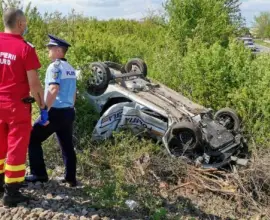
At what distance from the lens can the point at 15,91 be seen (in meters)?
4.22

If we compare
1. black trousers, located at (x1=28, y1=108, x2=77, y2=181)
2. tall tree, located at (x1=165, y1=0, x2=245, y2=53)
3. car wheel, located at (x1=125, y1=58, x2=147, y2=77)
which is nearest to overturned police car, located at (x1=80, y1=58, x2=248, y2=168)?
car wheel, located at (x1=125, y1=58, x2=147, y2=77)

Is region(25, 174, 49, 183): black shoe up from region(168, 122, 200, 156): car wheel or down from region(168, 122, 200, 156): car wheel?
down

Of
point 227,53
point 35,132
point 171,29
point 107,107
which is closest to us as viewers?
point 35,132

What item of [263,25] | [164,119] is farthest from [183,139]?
[263,25]

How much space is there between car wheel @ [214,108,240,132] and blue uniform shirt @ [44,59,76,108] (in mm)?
2986

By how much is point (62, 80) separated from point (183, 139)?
2149mm

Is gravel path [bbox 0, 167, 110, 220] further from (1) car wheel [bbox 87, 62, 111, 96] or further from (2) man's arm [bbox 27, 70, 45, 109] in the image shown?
(1) car wheel [bbox 87, 62, 111, 96]

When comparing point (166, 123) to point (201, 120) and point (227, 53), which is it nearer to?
point (201, 120)

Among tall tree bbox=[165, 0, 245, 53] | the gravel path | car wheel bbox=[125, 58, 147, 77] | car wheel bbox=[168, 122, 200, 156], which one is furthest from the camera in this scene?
tall tree bbox=[165, 0, 245, 53]

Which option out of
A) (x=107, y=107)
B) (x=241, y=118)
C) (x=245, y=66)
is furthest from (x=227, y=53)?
(x=107, y=107)

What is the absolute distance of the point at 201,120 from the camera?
6473mm

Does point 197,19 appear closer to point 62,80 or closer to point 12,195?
point 62,80

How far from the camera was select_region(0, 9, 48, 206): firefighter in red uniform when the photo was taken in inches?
163

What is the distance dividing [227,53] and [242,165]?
3.21m
